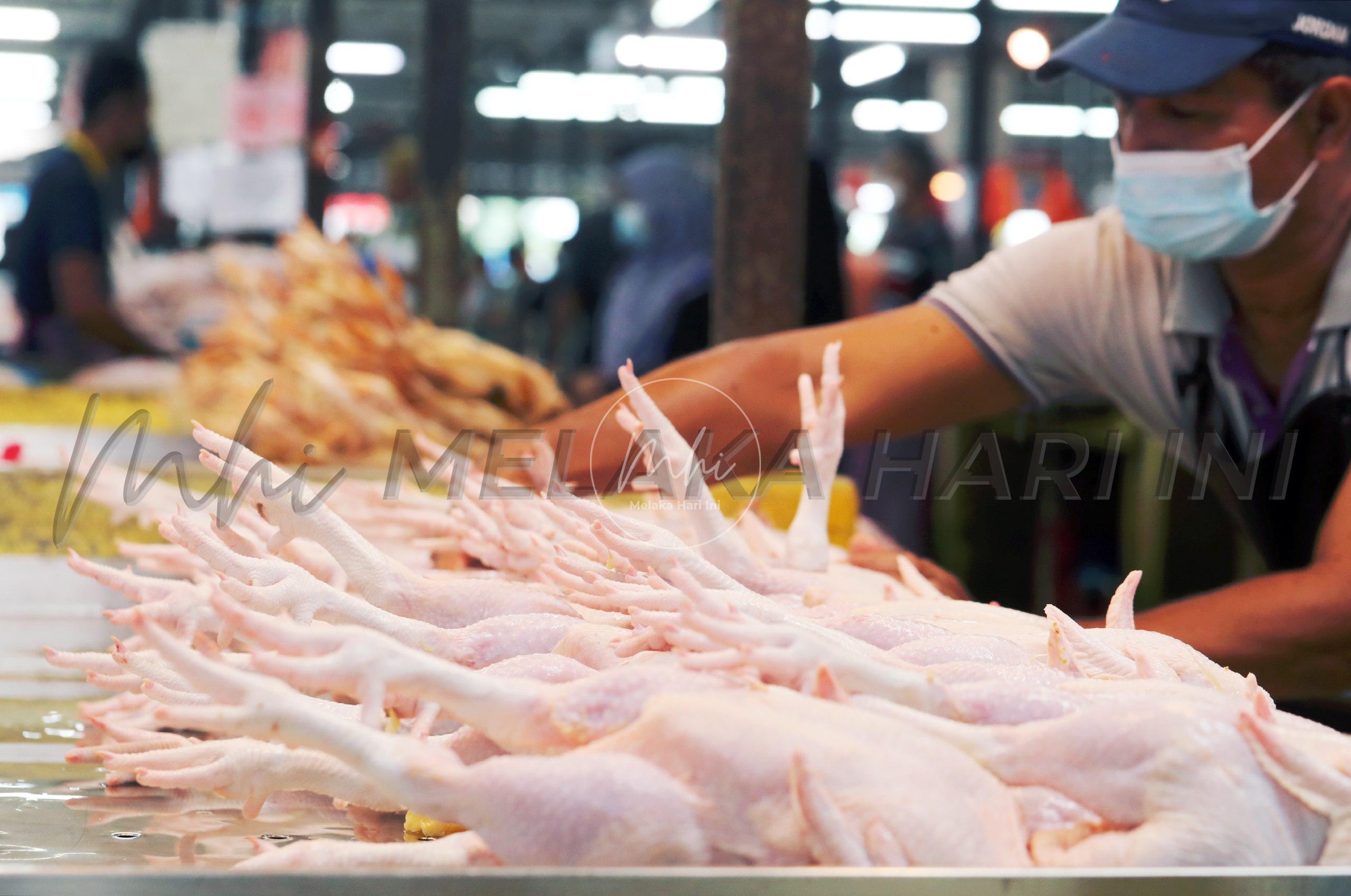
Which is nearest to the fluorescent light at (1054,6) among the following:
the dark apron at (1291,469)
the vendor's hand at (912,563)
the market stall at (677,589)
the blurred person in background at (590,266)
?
the blurred person in background at (590,266)

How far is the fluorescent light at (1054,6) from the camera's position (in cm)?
984

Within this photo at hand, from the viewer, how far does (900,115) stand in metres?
18.5

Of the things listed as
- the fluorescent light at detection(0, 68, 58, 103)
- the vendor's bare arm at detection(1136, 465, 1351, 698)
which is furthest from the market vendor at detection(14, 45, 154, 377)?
the fluorescent light at detection(0, 68, 58, 103)

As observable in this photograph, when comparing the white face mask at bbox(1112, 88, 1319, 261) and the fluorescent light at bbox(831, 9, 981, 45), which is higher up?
the fluorescent light at bbox(831, 9, 981, 45)

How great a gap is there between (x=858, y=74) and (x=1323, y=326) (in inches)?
600

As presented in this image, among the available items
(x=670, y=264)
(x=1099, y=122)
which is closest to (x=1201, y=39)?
(x=670, y=264)

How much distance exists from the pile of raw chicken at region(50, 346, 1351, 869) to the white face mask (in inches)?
46.9

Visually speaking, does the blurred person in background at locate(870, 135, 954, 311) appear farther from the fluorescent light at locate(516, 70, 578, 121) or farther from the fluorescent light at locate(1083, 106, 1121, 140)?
the fluorescent light at locate(516, 70, 578, 121)

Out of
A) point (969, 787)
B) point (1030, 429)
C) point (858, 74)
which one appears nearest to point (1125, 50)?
point (969, 787)

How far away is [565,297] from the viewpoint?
9.71 metres

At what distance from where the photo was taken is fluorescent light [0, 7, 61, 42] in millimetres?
13438

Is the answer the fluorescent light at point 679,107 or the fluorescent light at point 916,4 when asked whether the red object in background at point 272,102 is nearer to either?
the fluorescent light at point 916,4

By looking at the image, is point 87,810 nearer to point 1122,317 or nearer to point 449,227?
point 1122,317

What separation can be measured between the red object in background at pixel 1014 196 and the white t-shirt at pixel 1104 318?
19.4 ft
